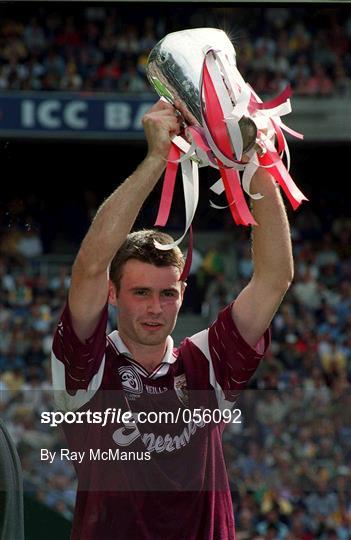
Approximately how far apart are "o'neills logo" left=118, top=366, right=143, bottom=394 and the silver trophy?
1.49ft

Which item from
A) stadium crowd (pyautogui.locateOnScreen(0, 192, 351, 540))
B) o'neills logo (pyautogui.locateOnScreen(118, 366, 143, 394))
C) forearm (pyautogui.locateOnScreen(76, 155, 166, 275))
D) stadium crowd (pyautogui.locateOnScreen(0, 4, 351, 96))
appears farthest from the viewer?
stadium crowd (pyautogui.locateOnScreen(0, 4, 351, 96))

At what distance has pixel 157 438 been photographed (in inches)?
79.0

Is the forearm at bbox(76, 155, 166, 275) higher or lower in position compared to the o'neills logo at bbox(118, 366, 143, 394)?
higher

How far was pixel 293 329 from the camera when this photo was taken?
27.2 feet

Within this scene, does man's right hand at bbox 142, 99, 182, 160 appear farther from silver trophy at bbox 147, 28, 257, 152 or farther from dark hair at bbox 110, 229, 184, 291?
dark hair at bbox 110, 229, 184, 291

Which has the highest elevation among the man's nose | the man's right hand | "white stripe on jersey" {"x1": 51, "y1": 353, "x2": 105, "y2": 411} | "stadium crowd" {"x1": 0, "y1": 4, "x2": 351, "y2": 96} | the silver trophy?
"stadium crowd" {"x1": 0, "y1": 4, "x2": 351, "y2": 96}

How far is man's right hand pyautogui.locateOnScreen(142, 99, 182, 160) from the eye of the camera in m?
1.83

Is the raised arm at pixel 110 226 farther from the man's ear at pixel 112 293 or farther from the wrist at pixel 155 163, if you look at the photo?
the man's ear at pixel 112 293

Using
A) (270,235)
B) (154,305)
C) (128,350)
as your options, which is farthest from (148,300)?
(270,235)

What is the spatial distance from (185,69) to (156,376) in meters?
0.55

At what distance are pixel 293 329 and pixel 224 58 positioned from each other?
6511 millimetres

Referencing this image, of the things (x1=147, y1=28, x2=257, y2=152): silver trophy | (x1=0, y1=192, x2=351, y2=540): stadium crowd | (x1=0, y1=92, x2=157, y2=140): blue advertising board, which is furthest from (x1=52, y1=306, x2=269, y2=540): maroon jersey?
(x1=0, y1=92, x2=157, y2=140): blue advertising board

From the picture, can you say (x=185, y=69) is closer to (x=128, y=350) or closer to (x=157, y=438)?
(x=128, y=350)

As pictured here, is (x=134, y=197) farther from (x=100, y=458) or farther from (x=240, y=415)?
(x=240, y=415)
